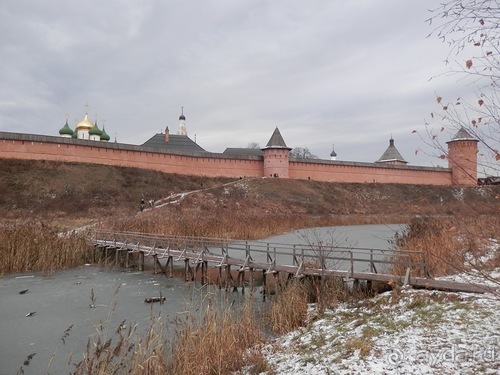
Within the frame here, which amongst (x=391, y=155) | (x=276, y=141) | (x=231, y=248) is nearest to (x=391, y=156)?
(x=391, y=155)

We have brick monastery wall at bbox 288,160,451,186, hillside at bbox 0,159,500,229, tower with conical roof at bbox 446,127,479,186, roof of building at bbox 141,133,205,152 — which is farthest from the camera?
roof of building at bbox 141,133,205,152

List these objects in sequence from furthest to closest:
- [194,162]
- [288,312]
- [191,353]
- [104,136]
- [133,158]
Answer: [104,136] → [194,162] → [133,158] → [288,312] → [191,353]

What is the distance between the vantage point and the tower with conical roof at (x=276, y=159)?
122ft

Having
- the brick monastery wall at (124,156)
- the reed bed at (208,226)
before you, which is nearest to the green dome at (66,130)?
the brick monastery wall at (124,156)

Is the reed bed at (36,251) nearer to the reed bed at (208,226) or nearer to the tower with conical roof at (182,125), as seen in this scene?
the reed bed at (208,226)

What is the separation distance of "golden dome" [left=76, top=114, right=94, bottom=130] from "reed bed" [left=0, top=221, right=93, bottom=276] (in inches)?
1345

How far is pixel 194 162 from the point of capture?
116 feet

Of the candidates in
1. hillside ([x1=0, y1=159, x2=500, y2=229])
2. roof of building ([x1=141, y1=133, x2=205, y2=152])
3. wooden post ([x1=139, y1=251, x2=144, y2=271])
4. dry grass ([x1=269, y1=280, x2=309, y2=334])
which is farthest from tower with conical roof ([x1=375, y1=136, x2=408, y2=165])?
dry grass ([x1=269, y1=280, x2=309, y2=334])

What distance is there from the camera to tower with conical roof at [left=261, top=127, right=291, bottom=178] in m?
37.2

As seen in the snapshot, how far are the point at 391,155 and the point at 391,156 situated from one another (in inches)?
6.9

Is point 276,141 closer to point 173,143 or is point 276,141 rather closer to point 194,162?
point 194,162

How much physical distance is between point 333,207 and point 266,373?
95.9 feet

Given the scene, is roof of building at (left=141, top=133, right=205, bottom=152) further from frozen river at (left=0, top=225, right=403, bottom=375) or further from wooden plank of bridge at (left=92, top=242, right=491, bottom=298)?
wooden plank of bridge at (left=92, top=242, right=491, bottom=298)

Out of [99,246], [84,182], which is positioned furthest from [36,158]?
[99,246]
